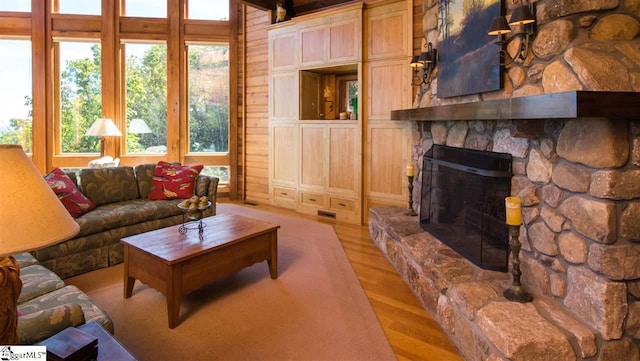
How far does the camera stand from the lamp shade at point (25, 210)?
0.94 meters

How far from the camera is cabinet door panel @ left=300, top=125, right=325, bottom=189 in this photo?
5492 millimetres

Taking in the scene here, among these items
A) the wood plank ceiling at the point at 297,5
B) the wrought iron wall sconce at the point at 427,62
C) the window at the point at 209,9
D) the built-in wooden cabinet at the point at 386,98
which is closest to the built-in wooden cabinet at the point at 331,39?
the built-in wooden cabinet at the point at 386,98

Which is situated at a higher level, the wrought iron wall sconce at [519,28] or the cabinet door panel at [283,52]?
the cabinet door panel at [283,52]

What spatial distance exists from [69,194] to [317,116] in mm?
3470

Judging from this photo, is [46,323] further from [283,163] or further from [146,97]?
[146,97]

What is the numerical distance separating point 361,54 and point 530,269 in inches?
135

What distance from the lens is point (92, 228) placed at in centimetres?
338

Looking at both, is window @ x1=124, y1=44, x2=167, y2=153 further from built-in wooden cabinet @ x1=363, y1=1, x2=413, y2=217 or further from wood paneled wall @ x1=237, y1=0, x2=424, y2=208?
built-in wooden cabinet @ x1=363, y1=1, x2=413, y2=217

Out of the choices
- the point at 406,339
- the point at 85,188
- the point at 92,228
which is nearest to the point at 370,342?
the point at 406,339

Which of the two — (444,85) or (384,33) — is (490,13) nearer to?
(444,85)

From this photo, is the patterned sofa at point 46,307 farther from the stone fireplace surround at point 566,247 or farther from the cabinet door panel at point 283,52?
the cabinet door panel at point 283,52

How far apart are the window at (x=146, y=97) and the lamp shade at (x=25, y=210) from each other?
5767 millimetres

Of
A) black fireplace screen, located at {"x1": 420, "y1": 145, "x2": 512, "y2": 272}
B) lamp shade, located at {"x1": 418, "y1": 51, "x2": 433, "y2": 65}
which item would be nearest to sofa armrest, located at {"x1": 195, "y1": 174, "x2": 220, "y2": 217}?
black fireplace screen, located at {"x1": 420, "y1": 145, "x2": 512, "y2": 272}

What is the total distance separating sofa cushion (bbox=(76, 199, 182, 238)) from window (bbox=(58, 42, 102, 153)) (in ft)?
9.76
